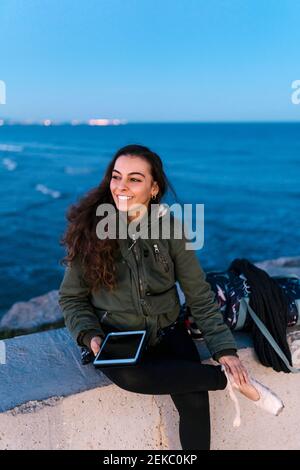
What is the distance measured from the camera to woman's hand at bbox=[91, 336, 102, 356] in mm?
2608

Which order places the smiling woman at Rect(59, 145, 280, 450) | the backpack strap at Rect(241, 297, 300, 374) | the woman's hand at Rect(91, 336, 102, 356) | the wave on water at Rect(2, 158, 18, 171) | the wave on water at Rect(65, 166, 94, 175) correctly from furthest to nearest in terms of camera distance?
the wave on water at Rect(2, 158, 18, 171) < the wave on water at Rect(65, 166, 94, 175) < the backpack strap at Rect(241, 297, 300, 374) < the smiling woman at Rect(59, 145, 280, 450) < the woman's hand at Rect(91, 336, 102, 356)

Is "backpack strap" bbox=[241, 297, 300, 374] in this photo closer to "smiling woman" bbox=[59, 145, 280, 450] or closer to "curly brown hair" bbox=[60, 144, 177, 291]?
"smiling woman" bbox=[59, 145, 280, 450]

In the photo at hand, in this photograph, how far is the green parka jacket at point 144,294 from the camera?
2.79m

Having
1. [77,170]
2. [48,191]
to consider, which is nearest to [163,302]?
[48,191]

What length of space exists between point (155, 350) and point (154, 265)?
0.54 m

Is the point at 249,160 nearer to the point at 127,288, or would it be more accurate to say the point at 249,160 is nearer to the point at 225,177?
the point at 225,177

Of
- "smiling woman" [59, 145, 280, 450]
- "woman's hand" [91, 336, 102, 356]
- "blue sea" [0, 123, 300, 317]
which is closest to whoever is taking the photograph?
"woman's hand" [91, 336, 102, 356]

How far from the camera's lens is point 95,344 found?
262 cm

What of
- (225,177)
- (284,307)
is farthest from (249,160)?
(284,307)

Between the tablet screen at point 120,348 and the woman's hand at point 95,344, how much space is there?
49 mm

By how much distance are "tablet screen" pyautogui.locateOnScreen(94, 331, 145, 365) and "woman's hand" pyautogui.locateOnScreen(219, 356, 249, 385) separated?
0.50 m

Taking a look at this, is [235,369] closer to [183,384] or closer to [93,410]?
[183,384]

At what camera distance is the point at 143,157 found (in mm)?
2955

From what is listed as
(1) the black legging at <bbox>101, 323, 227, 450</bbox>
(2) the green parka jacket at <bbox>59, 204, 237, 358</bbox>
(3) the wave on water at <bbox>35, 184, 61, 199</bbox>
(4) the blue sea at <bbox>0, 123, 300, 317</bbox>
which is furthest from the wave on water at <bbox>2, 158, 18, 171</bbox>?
(1) the black legging at <bbox>101, 323, 227, 450</bbox>
